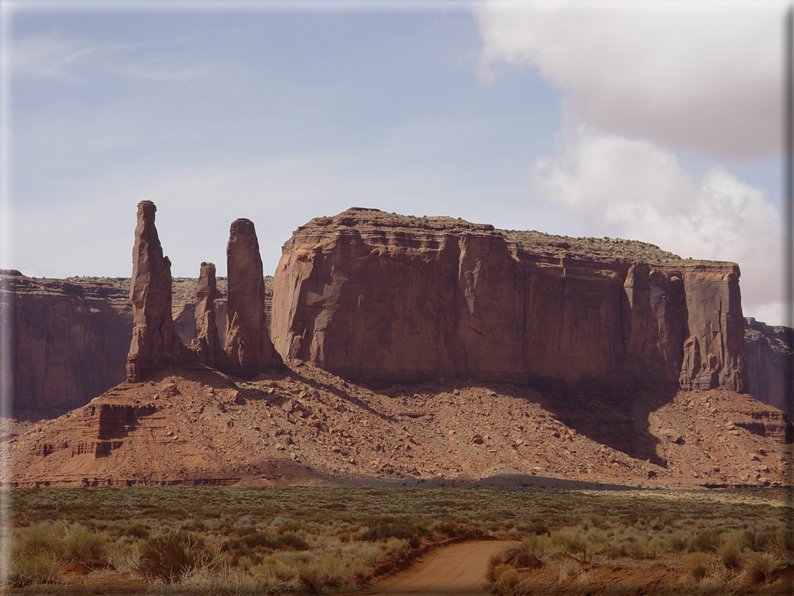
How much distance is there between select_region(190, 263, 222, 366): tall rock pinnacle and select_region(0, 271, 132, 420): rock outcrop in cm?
3558

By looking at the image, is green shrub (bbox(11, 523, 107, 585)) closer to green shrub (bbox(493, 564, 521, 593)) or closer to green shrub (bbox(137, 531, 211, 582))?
green shrub (bbox(137, 531, 211, 582))

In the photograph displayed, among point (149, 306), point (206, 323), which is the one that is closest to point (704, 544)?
point (149, 306)

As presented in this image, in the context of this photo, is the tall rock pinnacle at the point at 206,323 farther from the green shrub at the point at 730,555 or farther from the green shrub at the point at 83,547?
the green shrub at the point at 730,555

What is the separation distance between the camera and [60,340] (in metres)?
106

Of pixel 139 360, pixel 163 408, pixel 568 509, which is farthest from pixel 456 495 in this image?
pixel 139 360

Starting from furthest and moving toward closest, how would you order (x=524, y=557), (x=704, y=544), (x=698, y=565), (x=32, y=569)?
(x=704, y=544) < (x=524, y=557) < (x=698, y=565) < (x=32, y=569)

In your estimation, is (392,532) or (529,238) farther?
(529,238)

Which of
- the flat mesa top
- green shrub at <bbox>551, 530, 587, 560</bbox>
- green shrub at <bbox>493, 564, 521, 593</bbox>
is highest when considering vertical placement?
the flat mesa top

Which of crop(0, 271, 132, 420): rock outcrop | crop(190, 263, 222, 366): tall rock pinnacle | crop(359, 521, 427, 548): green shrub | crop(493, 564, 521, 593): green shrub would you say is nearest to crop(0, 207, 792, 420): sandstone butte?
crop(0, 271, 132, 420): rock outcrop

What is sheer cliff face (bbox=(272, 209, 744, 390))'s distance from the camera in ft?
270

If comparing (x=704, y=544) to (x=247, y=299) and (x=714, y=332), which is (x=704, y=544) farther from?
(x=714, y=332)

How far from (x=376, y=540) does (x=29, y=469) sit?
36253 mm

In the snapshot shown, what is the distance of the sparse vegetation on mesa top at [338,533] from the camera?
75.1 ft

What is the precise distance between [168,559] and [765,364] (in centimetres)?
13697
